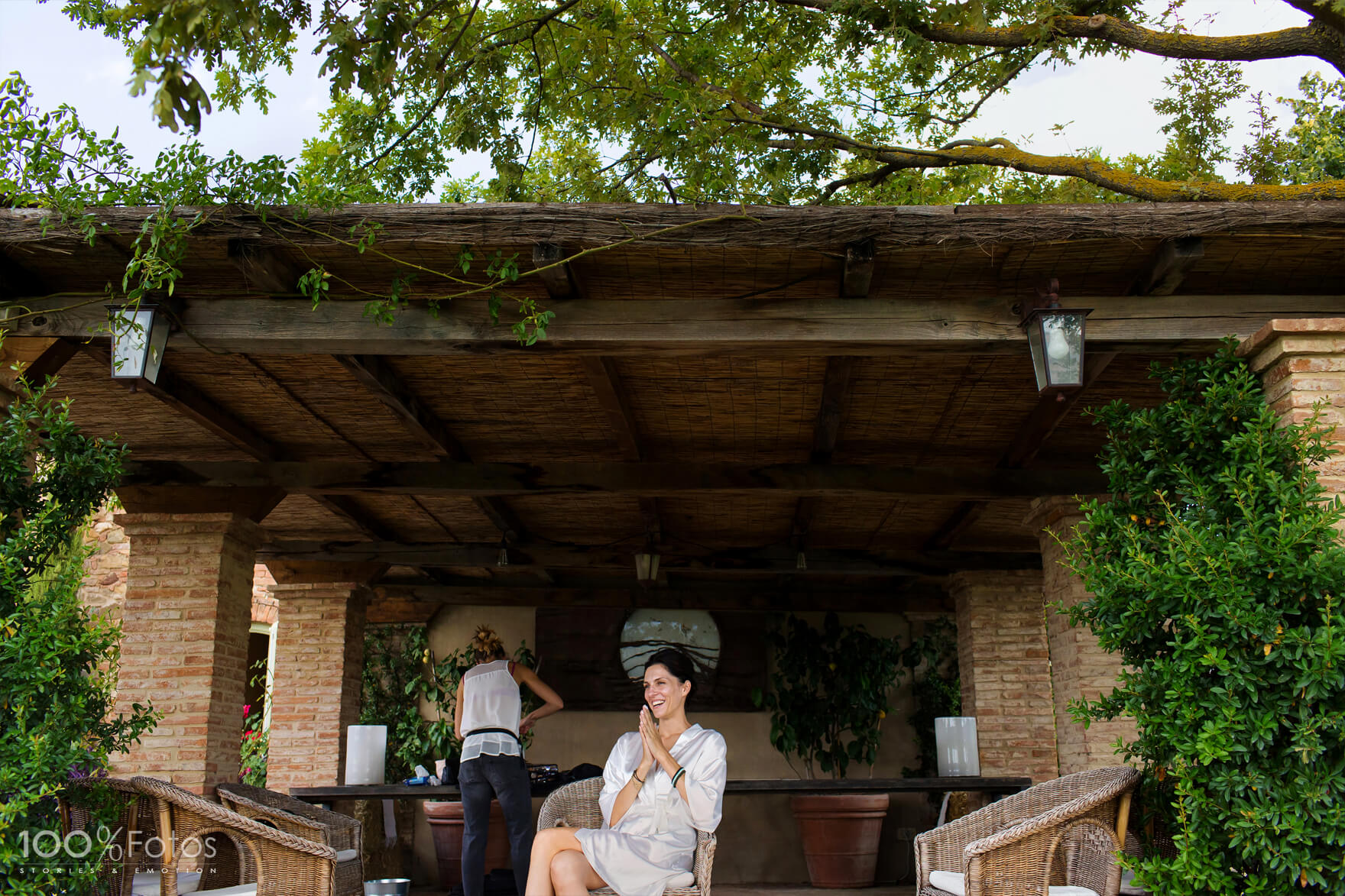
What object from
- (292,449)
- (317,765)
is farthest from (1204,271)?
(317,765)

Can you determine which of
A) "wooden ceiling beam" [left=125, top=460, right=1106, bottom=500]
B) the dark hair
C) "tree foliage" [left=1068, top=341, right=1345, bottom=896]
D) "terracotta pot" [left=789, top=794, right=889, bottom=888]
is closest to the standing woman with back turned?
"wooden ceiling beam" [left=125, top=460, right=1106, bottom=500]

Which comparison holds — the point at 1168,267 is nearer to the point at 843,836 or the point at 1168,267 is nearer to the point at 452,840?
the point at 843,836

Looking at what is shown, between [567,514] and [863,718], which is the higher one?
[567,514]

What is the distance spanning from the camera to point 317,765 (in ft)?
28.2

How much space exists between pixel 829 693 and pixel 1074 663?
372 centimetres

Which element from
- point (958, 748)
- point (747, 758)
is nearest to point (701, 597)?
point (747, 758)

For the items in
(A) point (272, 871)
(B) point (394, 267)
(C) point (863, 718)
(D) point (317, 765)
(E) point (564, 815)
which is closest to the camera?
(B) point (394, 267)

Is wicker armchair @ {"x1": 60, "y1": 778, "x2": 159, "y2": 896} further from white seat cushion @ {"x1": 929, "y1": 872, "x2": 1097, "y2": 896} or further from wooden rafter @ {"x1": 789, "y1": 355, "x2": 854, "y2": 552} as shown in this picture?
wooden rafter @ {"x1": 789, "y1": 355, "x2": 854, "y2": 552}

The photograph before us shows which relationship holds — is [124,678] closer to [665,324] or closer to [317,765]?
[317,765]

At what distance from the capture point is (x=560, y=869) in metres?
3.54

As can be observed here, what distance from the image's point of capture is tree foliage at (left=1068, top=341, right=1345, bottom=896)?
3.09m

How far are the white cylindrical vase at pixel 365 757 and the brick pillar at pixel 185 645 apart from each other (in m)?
0.66

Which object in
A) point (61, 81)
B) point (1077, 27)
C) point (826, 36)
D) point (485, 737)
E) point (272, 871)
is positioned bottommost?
point (272, 871)

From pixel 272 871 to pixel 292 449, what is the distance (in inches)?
103
